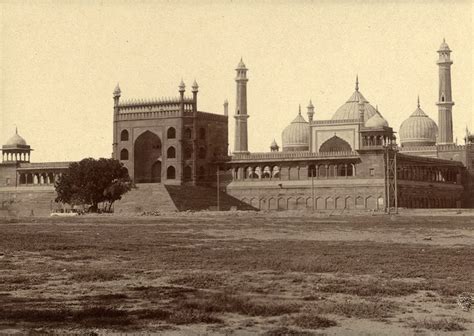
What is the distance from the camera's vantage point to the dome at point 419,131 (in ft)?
274

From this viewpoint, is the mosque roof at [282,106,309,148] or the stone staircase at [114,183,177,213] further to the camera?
the mosque roof at [282,106,309,148]

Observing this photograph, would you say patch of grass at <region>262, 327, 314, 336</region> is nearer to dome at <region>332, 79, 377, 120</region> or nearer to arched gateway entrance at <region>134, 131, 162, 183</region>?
arched gateway entrance at <region>134, 131, 162, 183</region>

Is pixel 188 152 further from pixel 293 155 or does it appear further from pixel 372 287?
pixel 372 287

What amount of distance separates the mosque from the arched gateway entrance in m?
0.10

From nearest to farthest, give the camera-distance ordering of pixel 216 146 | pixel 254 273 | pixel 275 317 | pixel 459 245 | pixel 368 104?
1. pixel 275 317
2. pixel 254 273
3. pixel 459 245
4. pixel 216 146
5. pixel 368 104

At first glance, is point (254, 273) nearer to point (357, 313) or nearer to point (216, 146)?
point (357, 313)

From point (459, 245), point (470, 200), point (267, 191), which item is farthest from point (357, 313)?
point (470, 200)

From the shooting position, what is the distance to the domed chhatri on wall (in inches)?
3290

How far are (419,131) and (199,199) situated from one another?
28.1 m

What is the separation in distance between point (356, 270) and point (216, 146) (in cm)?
6157

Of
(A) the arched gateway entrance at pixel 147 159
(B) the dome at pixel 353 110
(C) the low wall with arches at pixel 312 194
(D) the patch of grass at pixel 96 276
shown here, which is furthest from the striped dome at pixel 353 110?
(D) the patch of grass at pixel 96 276

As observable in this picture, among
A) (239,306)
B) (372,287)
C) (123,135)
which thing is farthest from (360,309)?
(123,135)

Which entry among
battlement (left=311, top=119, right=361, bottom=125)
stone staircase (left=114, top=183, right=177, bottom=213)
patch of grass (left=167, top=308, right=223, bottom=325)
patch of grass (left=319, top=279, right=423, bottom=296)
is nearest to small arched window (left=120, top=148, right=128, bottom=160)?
stone staircase (left=114, top=183, right=177, bottom=213)

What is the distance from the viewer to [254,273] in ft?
51.1
